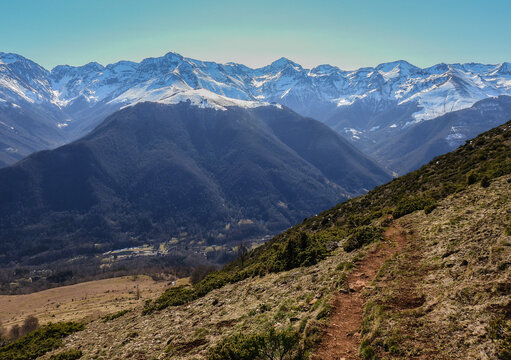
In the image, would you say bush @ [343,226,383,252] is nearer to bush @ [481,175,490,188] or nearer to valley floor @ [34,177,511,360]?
valley floor @ [34,177,511,360]

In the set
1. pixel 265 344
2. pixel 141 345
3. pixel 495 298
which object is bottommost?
pixel 141 345

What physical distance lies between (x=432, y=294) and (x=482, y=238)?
18.6 feet

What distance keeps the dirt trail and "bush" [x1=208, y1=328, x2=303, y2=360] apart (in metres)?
1.33

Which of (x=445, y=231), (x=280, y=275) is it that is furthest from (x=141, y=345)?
(x=445, y=231)

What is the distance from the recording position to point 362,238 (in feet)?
93.1

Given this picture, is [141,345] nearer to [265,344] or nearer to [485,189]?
[265,344]

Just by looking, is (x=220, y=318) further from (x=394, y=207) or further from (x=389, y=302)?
(x=394, y=207)

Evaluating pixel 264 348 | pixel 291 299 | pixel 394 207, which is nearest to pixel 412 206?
pixel 394 207

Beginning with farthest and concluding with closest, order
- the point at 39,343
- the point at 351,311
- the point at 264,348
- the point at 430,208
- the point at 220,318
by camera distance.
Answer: the point at 39,343 < the point at 430,208 < the point at 220,318 < the point at 351,311 < the point at 264,348

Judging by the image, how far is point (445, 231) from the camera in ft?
75.5

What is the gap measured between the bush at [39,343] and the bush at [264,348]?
72.9 feet

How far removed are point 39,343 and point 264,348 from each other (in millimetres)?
27149

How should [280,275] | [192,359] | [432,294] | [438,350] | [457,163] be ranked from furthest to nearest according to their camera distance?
1. [457,163]
2. [280,275]
3. [192,359]
4. [432,294]
5. [438,350]

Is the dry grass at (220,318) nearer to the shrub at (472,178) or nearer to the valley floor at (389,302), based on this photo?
the valley floor at (389,302)
